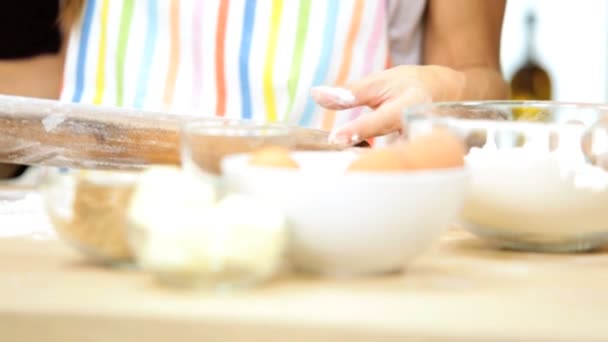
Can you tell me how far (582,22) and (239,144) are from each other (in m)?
2.00

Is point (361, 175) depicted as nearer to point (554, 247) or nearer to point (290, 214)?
point (290, 214)

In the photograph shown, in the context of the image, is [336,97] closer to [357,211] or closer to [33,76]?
[357,211]

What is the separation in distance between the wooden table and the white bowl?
0.02 m

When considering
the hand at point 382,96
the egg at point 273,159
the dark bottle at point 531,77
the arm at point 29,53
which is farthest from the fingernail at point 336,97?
the dark bottle at point 531,77

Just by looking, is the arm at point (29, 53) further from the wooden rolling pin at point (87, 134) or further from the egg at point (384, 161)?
the egg at point (384, 161)

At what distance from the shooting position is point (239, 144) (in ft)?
1.80

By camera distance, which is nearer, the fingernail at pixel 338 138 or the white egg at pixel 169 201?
the white egg at pixel 169 201

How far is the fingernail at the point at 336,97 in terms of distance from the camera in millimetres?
789

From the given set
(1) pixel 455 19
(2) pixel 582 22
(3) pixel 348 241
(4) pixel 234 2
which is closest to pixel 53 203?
(3) pixel 348 241

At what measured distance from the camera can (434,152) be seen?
1.61 feet

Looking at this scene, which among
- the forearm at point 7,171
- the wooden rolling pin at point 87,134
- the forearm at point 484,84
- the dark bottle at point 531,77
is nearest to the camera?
the wooden rolling pin at point 87,134

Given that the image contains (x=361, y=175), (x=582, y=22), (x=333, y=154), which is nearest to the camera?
(x=361, y=175)

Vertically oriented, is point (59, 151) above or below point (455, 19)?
below

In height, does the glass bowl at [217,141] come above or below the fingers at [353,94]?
below
